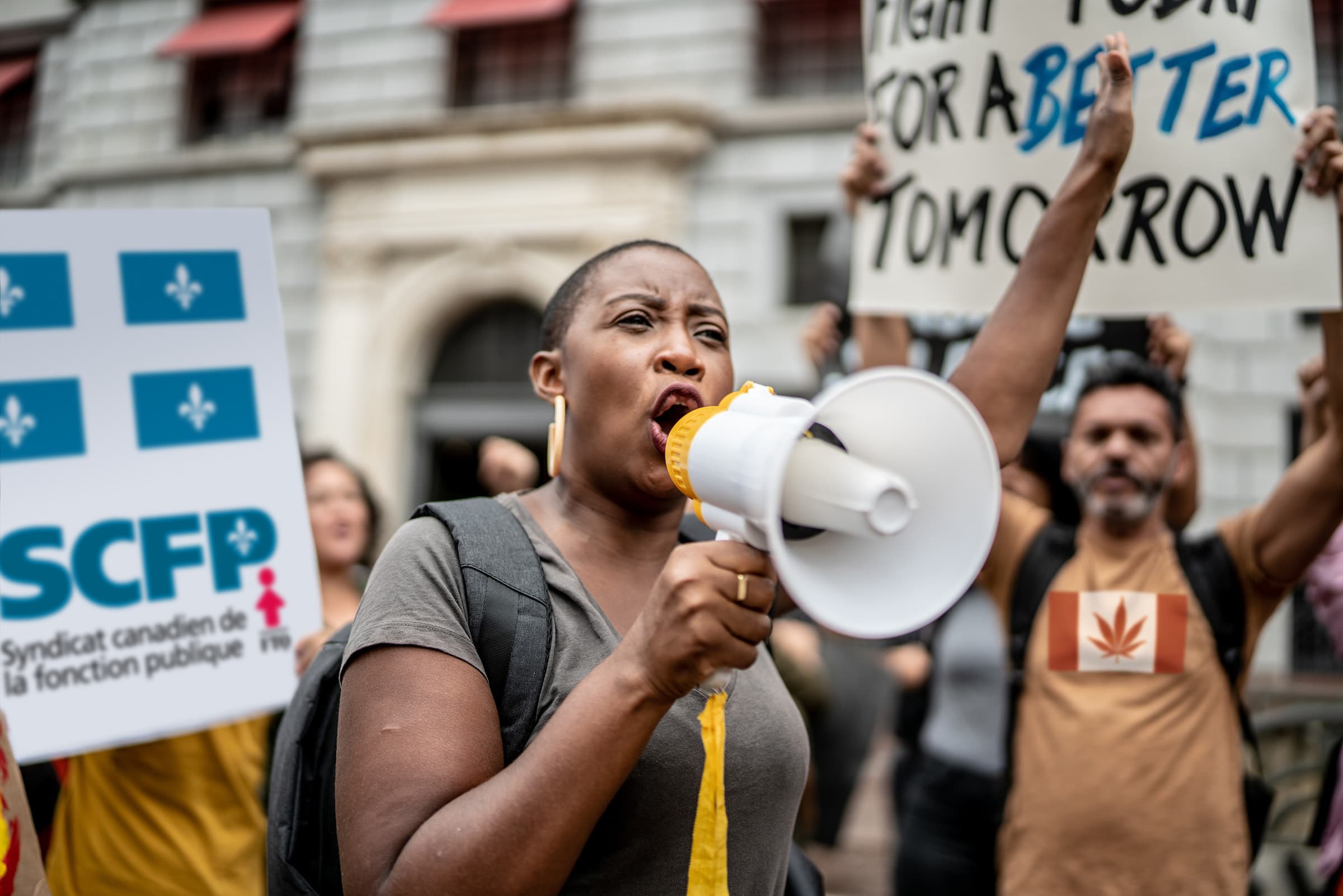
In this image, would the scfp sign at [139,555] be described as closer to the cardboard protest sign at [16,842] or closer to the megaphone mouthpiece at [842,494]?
the cardboard protest sign at [16,842]

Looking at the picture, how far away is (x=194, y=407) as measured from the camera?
226cm

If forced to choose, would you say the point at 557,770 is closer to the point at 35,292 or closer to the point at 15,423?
the point at 15,423

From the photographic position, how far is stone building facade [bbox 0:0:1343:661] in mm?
9984

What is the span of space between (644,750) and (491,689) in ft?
0.62

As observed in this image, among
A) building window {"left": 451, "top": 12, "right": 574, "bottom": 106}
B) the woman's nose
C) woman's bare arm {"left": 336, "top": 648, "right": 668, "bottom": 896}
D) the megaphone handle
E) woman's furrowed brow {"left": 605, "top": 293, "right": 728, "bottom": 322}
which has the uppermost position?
building window {"left": 451, "top": 12, "right": 574, "bottom": 106}

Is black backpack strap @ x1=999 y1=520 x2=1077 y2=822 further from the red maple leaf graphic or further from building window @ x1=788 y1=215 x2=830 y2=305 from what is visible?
building window @ x1=788 y1=215 x2=830 y2=305

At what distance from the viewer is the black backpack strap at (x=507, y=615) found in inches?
51.6

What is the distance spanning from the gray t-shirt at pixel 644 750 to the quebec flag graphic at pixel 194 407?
39.9 inches

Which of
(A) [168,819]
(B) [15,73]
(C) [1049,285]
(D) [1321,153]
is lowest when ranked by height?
(A) [168,819]

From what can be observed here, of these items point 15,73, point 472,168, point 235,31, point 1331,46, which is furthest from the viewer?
point 15,73

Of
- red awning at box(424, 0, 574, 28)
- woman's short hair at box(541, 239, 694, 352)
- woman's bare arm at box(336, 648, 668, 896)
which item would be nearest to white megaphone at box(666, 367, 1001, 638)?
woman's bare arm at box(336, 648, 668, 896)

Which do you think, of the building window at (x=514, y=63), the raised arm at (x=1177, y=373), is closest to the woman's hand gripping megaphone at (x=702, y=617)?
the raised arm at (x=1177, y=373)

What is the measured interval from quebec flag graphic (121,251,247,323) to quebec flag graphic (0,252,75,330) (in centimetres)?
11

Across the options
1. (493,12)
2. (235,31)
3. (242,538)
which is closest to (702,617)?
(242,538)
